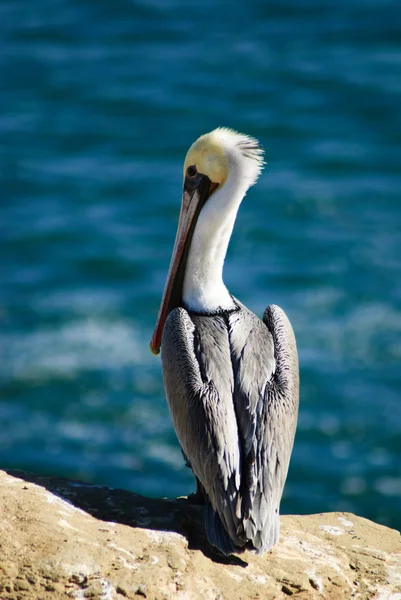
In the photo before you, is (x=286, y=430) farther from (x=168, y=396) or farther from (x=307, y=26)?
(x=307, y=26)

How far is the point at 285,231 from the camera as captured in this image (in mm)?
14641

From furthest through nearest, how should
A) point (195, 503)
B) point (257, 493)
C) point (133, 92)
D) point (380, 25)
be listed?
point (380, 25) < point (133, 92) < point (195, 503) < point (257, 493)

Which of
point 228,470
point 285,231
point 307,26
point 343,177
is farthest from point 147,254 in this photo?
point 228,470

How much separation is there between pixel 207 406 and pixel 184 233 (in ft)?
6.13

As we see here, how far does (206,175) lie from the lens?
25.3 feet

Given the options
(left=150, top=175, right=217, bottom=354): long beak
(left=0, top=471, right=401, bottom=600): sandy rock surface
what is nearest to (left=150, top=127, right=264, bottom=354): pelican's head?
(left=150, top=175, right=217, bottom=354): long beak

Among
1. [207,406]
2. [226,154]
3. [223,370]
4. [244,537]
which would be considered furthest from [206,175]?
[244,537]

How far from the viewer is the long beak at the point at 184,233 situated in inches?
307

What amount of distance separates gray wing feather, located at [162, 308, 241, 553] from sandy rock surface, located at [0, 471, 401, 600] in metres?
0.26

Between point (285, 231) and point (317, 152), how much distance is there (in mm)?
2083

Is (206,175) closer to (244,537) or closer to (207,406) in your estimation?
(207,406)

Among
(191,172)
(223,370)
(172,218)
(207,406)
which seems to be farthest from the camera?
(172,218)

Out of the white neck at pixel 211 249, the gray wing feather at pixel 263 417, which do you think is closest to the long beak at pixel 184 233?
the white neck at pixel 211 249

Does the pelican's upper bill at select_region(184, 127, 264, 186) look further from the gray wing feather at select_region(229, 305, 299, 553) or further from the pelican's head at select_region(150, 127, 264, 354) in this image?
the gray wing feather at select_region(229, 305, 299, 553)
